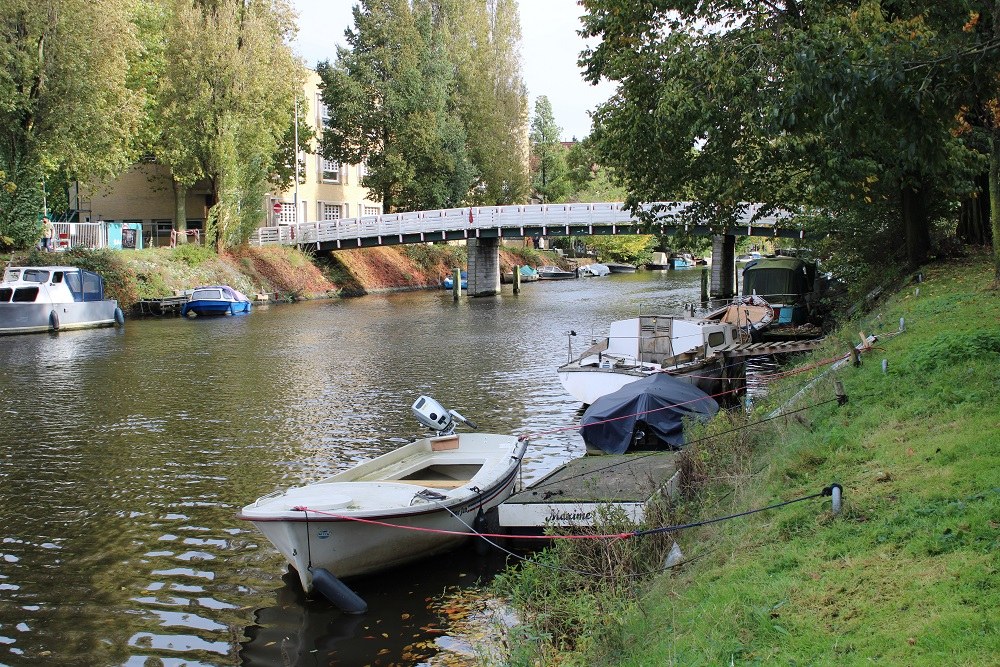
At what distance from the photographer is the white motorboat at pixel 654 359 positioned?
21594mm

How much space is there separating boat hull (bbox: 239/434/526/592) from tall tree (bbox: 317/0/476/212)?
57224 mm

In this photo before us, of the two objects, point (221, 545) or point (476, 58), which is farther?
point (476, 58)

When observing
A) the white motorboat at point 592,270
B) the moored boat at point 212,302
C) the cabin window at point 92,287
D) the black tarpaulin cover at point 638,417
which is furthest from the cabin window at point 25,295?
the white motorboat at point 592,270

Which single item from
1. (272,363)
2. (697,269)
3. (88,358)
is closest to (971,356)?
(272,363)

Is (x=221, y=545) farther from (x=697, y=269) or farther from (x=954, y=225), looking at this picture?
(x=697, y=269)

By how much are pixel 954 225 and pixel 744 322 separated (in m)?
13.3

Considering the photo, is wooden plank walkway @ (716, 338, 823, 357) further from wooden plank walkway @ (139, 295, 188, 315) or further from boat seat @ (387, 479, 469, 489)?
wooden plank walkway @ (139, 295, 188, 315)

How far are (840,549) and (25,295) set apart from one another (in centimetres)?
3886

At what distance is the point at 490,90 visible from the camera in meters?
77.8

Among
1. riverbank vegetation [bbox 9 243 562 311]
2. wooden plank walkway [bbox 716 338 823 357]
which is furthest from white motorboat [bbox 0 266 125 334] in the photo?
wooden plank walkway [bbox 716 338 823 357]

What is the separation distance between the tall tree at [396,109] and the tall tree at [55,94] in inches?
956

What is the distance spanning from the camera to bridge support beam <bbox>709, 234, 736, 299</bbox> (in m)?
56.6

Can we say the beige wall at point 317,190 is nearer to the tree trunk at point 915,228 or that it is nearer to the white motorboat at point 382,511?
the tree trunk at point 915,228

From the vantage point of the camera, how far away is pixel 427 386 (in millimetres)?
25719
